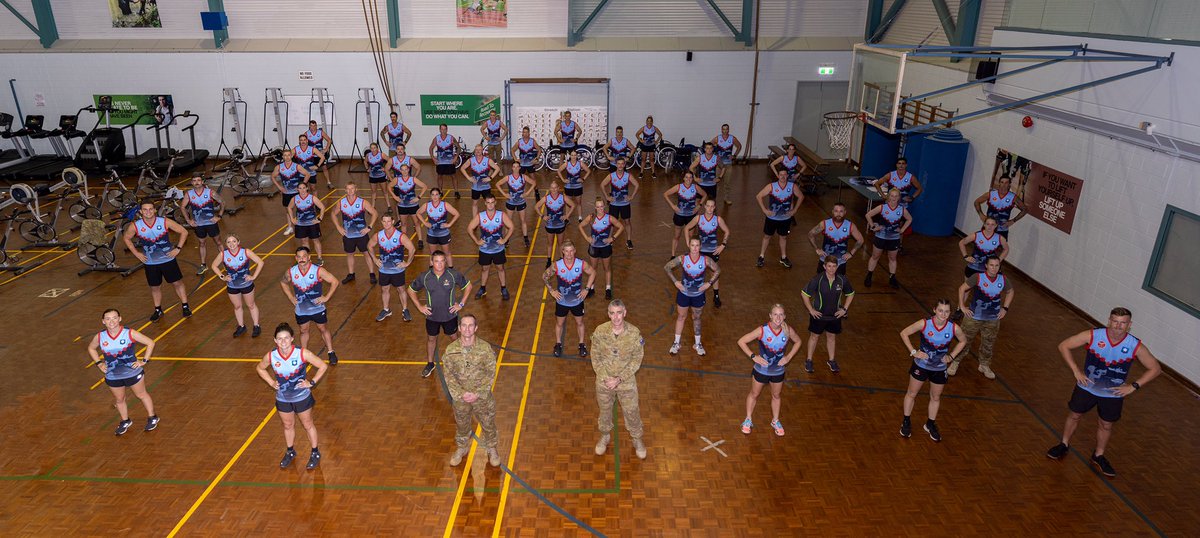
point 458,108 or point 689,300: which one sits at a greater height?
point 458,108

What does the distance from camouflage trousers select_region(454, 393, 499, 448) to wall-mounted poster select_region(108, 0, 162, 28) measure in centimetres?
2122

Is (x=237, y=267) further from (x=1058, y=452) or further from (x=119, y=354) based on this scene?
(x=1058, y=452)

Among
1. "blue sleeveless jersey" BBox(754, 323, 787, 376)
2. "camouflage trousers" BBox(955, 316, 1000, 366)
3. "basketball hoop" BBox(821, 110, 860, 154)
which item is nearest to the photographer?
"blue sleeveless jersey" BBox(754, 323, 787, 376)

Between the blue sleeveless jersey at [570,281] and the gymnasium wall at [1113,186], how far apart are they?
706cm

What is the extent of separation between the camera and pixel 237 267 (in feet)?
32.4

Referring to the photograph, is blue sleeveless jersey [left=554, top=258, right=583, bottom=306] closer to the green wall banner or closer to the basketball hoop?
the basketball hoop

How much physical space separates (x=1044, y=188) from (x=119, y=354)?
1458cm

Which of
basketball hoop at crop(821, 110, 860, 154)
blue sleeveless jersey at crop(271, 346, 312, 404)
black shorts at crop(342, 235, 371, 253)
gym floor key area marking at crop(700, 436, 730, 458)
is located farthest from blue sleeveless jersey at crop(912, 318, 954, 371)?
basketball hoop at crop(821, 110, 860, 154)

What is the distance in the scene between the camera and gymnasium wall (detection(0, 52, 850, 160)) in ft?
70.5

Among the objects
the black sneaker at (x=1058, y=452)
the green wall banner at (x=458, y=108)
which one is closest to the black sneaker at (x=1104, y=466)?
the black sneaker at (x=1058, y=452)

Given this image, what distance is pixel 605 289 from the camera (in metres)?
12.4

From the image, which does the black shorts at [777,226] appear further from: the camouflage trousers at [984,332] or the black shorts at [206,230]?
the black shorts at [206,230]

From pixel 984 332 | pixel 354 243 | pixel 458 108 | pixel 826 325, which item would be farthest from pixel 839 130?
pixel 354 243

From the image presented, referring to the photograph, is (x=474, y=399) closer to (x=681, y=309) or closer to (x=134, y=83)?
(x=681, y=309)
